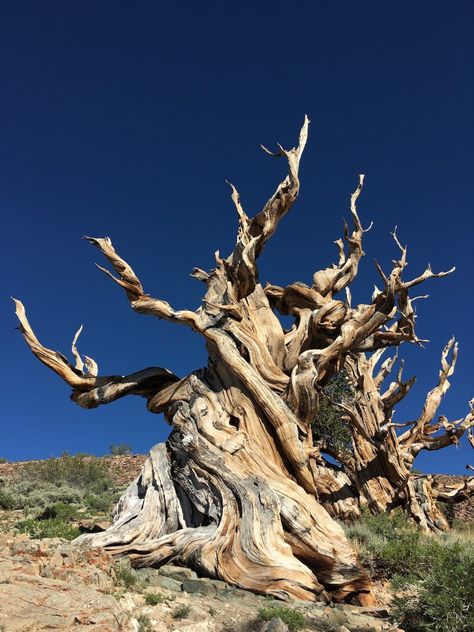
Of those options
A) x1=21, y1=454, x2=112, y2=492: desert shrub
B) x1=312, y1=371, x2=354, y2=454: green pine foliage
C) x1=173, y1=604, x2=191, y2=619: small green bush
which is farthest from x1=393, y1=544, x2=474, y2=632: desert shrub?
x1=21, y1=454, x2=112, y2=492: desert shrub

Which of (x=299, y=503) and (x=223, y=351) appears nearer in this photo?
(x=299, y=503)

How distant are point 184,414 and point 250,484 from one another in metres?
1.67

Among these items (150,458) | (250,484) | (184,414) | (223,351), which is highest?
(223,351)

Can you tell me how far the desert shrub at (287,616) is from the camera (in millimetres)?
4066

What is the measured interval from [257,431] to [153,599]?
3.32 metres

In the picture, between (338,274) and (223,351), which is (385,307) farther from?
(223,351)

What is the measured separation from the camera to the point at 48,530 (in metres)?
7.23

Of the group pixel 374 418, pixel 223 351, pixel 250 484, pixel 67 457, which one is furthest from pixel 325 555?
pixel 67 457

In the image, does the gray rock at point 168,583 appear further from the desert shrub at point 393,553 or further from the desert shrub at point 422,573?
the desert shrub at point 393,553

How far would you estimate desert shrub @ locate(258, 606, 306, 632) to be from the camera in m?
4.07

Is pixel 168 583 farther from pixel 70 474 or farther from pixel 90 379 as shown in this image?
pixel 70 474

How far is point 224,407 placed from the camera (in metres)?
7.61

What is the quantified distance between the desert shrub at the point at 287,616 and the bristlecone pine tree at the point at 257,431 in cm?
81

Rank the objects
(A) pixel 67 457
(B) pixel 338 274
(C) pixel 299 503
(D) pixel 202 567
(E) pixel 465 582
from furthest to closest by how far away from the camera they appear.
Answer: (A) pixel 67 457, (B) pixel 338 274, (C) pixel 299 503, (D) pixel 202 567, (E) pixel 465 582
